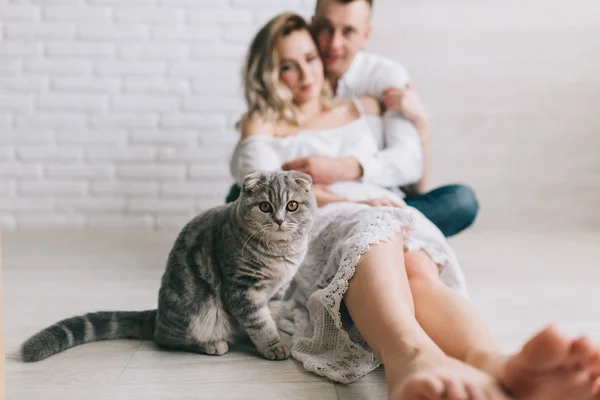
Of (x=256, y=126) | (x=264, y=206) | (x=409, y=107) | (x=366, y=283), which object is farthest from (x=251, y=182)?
(x=409, y=107)

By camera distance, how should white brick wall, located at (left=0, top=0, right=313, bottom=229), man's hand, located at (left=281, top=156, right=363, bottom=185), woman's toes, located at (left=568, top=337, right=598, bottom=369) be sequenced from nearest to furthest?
1. woman's toes, located at (left=568, top=337, right=598, bottom=369)
2. man's hand, located at (left=281, top=156, right=363, bottom=185)
3. white brick wall, located at (left=0, top=0, right=313, bottom=229)

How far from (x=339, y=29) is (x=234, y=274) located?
101 cm

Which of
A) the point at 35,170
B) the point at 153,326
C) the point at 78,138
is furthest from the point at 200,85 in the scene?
the point at 153,326

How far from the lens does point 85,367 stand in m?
1.27

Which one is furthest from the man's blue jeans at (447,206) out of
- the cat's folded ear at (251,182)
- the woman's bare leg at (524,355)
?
the woman's bare leg at (524,355)

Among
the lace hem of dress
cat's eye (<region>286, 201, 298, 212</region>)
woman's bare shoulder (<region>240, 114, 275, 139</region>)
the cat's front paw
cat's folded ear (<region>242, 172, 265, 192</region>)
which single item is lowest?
the cat's front paw

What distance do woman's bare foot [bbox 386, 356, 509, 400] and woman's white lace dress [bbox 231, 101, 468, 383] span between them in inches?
12.9

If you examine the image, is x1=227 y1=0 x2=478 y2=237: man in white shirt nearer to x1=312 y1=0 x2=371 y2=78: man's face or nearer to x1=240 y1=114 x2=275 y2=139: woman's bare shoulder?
x1=312 y1=0 x2=371 y2=78: man's face

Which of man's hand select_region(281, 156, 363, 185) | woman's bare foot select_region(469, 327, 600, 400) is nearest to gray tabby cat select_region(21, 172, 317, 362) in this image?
man's hand select_region(281, 156, 363, 185)

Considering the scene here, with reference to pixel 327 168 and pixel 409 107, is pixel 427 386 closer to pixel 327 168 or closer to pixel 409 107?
pixel 327 168

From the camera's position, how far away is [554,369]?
79cm

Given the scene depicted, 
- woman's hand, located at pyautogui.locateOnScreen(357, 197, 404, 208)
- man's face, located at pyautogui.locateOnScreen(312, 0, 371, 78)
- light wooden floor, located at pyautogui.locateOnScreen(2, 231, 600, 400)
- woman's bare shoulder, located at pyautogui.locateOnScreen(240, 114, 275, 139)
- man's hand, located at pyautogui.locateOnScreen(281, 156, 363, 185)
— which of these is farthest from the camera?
man's face, located at pyautogui.locateOnScreen(312, 0, 371, 78)

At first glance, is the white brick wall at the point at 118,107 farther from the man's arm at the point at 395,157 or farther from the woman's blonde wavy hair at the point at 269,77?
the man's arm at the point at 395,157

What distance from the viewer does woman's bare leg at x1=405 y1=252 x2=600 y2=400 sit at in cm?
77
